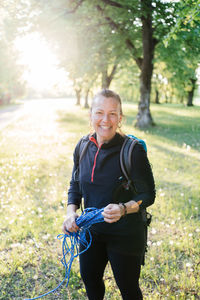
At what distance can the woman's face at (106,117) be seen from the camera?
214 cm

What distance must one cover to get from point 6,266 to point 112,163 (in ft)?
9.02

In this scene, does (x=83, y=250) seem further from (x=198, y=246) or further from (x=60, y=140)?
(x=60, y=140)

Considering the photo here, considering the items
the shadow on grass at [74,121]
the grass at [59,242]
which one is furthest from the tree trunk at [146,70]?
the grass at [59,242]

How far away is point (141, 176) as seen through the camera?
2.03 m

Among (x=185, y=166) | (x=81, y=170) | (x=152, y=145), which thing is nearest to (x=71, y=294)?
(x=81, y=170)

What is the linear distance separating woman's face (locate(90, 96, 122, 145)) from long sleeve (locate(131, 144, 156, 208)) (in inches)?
11.0

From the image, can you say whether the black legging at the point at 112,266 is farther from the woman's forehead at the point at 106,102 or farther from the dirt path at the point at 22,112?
the dirt path at the point at 22,112

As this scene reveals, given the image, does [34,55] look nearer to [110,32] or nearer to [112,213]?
[110,32]

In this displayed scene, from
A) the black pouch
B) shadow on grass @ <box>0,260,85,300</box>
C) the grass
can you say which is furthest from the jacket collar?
shadow on grass @ <box>0,260,85,300</box>

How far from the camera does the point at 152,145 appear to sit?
38.6 ft

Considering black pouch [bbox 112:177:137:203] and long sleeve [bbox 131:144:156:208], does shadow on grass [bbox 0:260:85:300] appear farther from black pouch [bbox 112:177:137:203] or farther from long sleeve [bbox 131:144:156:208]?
long sleeve [bbox 131:144:156:208]

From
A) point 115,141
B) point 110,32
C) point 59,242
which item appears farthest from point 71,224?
point 110,32

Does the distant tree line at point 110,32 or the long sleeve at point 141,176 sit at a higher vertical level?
the distant tree line at point 110,32

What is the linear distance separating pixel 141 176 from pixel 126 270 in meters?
0.78
